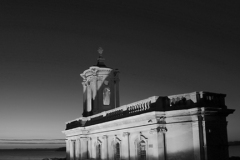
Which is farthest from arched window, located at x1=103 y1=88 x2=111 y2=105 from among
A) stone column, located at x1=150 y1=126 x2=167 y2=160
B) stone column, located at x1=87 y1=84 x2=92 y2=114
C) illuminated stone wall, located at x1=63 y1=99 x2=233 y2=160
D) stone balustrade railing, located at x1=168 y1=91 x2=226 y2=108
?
stone balustrade railing, located at x1=168 y1=91 x2=226 y2=108

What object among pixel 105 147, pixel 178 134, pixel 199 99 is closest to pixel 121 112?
pixel 105 147

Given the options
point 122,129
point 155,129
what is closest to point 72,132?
point 122,129

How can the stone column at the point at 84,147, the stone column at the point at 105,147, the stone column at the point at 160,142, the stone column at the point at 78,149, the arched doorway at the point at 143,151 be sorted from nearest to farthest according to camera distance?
the stone column at the point at 160,142 → the arched doorway at the point at 143,151 → the stone column at the point at 105,147 → the stone column at the point at 84,147 → the stone column at the point at 78,149

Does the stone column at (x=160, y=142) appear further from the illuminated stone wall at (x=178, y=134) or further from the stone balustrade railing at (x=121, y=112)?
the stone balustrade railing at (x=121, y=112)

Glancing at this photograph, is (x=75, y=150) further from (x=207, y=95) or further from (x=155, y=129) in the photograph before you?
(x=207, y=95)

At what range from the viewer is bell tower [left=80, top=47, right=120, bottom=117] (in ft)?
113

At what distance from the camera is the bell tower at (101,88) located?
3450 centimetres

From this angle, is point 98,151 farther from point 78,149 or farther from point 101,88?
point 101,88

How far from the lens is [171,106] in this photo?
2034cm

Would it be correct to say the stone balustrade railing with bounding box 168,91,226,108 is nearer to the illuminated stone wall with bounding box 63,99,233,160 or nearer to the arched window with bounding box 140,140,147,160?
the illuminated stone wall with bounding box 63,99,233,160

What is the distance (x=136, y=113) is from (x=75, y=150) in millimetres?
14870

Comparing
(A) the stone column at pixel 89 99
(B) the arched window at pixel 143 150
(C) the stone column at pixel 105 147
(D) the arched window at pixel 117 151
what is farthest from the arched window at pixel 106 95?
(B) the arched window at pixel 143 150

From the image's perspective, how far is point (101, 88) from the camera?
34.7 metres

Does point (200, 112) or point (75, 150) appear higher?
point (200, 112)
